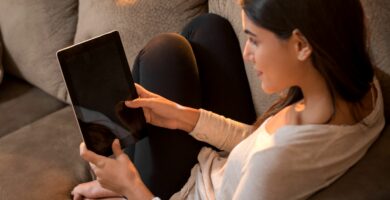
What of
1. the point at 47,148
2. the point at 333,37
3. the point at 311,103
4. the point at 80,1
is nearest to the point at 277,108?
the point at 311,103

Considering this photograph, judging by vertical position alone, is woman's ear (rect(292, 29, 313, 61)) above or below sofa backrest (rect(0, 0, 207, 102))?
above

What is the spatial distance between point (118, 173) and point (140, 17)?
551 millimetres

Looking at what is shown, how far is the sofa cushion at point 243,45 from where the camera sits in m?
1.19

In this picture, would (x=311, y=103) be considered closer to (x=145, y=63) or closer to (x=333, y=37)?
(x=333, y=37)

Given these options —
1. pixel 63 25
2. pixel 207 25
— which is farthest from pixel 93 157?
pixel 63 25

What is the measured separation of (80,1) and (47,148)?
21.1 inches

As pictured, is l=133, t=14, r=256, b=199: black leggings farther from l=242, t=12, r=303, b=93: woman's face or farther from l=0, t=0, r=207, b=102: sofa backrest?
l=242, t=12, r=303, b=93: woman's face

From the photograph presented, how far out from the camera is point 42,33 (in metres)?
1.66

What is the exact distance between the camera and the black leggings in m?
1.14

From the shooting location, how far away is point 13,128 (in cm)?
157

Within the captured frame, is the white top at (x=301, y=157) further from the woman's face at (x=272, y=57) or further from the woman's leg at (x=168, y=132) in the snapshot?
the woman's leg at (x=168, y=132)

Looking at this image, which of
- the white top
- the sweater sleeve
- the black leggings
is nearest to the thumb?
the black leggings

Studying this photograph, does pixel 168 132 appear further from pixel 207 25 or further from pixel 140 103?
pixel 207 25

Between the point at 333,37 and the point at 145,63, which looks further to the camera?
the point at 145,63
